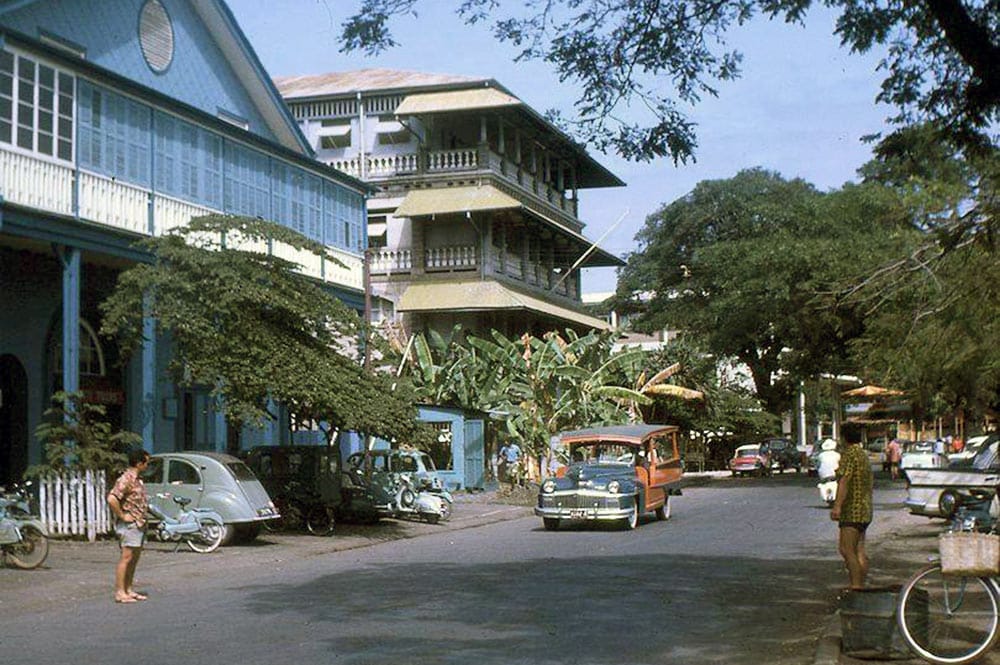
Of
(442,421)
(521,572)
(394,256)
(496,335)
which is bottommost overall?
(521,572)

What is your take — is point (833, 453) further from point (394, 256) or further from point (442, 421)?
point (394, 256)

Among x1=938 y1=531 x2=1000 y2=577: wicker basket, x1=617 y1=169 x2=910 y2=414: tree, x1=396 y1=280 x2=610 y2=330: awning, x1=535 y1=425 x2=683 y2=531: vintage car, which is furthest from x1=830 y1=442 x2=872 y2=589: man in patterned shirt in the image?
x1=396 y1=280 x2=610 y2=330: awning

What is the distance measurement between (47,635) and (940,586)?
7.35m

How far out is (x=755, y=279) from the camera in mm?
41750

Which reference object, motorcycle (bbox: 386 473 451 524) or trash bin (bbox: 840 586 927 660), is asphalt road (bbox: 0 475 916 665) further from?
motorcycle (bbox: 386 473 451 524)

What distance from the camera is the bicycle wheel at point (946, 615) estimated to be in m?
8.59

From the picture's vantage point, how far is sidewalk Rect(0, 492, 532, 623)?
45.8ft

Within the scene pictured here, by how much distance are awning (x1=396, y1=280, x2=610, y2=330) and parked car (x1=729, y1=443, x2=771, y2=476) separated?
1221cm

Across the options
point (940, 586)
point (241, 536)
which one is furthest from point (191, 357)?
point (940, 586)

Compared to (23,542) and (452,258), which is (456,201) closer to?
(452,258)

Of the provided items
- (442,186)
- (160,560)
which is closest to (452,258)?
(442,186)

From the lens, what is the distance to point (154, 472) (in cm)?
2012

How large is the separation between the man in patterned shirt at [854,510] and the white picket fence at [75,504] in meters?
12.6

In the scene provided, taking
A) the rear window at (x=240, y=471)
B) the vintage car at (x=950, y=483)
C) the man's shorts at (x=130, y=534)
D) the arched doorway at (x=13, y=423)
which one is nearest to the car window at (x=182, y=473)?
the rear window at (x=240, y=471)
